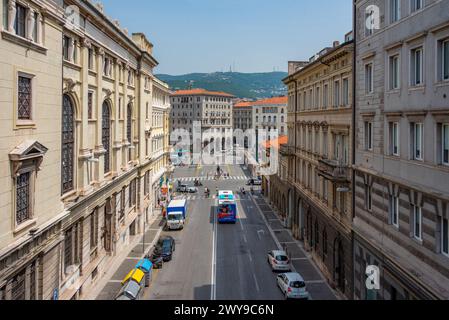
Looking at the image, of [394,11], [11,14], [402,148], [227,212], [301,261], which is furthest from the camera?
[227,212]

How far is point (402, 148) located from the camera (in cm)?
1775

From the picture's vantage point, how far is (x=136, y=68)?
42.2 metres

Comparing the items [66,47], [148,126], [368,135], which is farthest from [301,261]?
[66,47]

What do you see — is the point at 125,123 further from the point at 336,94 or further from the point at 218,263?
the point at 336,94

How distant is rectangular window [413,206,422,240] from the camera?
16.4m

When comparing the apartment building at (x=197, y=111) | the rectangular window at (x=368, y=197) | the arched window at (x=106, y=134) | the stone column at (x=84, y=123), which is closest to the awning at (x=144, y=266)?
the stone column at (x=84, y=123)

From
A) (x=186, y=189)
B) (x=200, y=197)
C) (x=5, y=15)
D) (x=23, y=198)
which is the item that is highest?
(x=5, y=15)

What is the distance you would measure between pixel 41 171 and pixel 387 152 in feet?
55.8

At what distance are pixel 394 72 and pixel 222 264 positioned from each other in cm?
2177

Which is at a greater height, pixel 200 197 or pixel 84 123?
pixel 84 123

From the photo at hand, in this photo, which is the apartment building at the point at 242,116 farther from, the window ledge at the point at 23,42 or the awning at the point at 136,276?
the window ledge at the point at 23,42

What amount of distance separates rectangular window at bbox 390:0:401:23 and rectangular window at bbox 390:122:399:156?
4.95 m

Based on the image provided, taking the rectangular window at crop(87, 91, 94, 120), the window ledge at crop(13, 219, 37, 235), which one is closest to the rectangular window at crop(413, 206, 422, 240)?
the window ledge at crop(13, 219, 37, 235)
